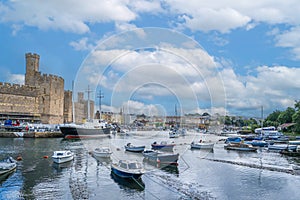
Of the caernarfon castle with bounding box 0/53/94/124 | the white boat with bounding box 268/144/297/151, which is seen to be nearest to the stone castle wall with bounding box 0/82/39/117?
the caernarfon castle with bounding box 0/53/94/124

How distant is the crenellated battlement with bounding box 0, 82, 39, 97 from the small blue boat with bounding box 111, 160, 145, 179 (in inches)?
2616

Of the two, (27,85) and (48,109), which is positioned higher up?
(27,85)

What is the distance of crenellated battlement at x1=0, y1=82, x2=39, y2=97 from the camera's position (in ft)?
253

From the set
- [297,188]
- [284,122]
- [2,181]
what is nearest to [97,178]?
[2,181]

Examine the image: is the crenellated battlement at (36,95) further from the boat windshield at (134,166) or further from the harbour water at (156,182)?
the boat windshield at (134,166)

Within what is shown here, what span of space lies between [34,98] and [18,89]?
5.08m

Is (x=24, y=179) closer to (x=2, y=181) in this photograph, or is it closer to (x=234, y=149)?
(x=2, y=181)

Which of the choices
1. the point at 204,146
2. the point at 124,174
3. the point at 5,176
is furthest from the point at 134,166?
the point at 204,146

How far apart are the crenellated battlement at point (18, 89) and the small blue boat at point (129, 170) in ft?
218

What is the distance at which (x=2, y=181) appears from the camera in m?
19.5

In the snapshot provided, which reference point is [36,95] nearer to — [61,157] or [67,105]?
A: [67,105]

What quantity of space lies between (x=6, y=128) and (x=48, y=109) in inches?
714

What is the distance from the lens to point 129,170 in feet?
66.2

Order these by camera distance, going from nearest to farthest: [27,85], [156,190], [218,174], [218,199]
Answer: [218,199] → [156,190] → [218,174] → [27,85]
